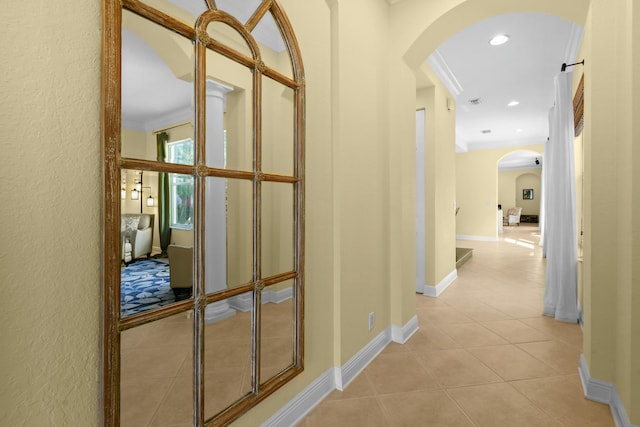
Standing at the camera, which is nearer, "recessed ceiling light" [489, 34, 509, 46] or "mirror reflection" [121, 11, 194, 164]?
"mirror reflection" [121, 11, 194, 164]

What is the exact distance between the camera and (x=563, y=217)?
321 cm

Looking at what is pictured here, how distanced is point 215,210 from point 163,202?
206mm

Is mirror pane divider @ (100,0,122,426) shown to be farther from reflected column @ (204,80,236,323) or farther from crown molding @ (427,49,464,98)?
crown molding @ (427,49,464,98)

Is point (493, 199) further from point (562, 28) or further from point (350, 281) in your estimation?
point (350, 281)

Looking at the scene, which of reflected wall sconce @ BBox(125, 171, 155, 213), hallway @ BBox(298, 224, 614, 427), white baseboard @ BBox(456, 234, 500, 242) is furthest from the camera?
white baseboard @ BBox(456, 234, 500, 242)

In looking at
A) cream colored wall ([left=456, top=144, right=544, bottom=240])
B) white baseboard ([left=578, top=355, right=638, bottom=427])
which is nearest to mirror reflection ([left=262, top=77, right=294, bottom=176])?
white baseboard ([left=578, top=355, right=638, bottom=427])

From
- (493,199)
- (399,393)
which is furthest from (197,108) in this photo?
(493,199)

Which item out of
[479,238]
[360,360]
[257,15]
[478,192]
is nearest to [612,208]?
[360,360]

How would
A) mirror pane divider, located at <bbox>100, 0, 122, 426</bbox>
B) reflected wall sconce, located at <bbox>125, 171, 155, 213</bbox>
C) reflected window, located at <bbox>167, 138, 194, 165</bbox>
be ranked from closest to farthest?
mirror pane divider, located at <bbox>100, 0, 122, 426</bbox>, reflected wall sconce, located at <bbox>125, 171, 155, 213</bbox>, reflected window, located at <bbox>167, 138, 194, 165</bbox>

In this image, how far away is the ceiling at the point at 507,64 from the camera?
3.21m

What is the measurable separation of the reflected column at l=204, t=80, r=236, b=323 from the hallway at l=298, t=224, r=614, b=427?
93 centimetres

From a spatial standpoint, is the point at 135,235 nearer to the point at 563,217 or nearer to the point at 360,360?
the point at 360,360

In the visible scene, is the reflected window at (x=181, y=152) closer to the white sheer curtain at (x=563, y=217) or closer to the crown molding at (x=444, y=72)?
the crown molding at (x=444, y=72)

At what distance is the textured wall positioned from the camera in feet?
2.54
